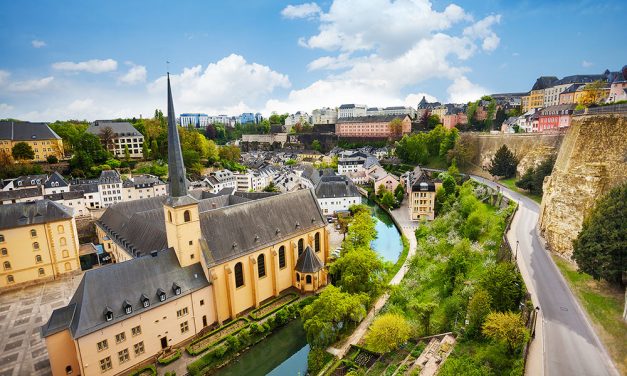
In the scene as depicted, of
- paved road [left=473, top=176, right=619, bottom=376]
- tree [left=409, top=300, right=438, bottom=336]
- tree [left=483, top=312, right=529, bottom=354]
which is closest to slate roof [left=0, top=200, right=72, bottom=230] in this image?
tree [left=409, top=300, right=438, bottom=336]

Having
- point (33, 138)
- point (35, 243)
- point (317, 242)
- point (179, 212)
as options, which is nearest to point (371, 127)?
point (317, 242)

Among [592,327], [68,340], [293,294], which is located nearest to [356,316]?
[293,294]

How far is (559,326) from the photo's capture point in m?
23.5

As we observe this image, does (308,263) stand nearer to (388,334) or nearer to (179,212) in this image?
(388,334)

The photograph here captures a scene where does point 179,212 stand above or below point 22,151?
below

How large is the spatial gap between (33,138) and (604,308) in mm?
102458

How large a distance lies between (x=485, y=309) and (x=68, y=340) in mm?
29846

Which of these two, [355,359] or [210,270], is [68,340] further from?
[355,359]

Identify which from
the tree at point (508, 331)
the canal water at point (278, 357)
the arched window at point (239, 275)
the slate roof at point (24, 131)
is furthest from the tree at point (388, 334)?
the slate roof at point (24, 131)

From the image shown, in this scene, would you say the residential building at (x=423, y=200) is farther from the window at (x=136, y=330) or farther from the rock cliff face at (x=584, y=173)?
the window at (x=136, y=330)

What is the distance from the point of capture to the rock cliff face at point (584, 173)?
31297 mm

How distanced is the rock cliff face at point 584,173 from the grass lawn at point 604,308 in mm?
4380

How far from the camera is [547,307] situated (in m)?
25.7

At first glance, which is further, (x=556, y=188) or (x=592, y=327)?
(x=556, y=188)
